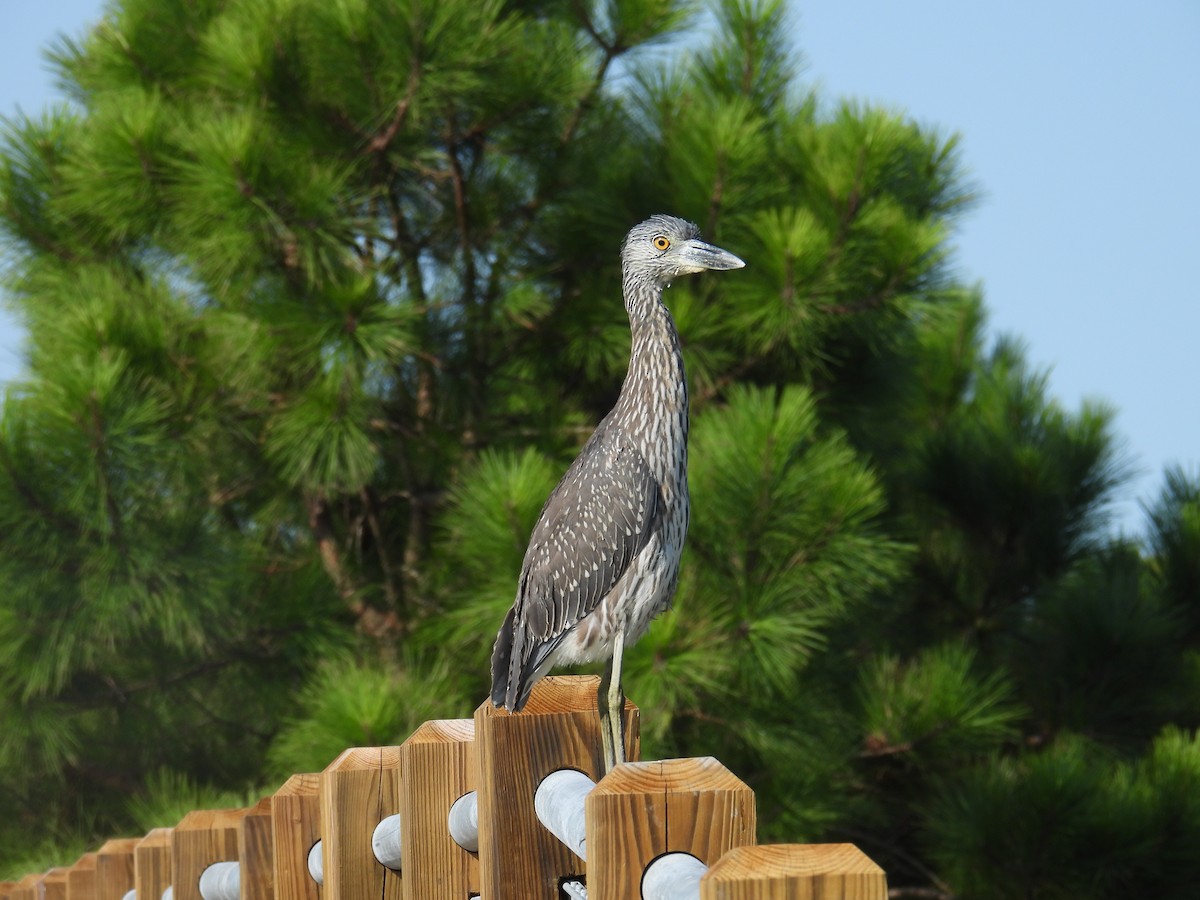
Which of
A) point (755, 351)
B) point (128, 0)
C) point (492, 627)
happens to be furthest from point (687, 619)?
point (128, 0)

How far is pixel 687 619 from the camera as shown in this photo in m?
4.18

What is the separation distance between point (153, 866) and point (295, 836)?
16.4 inches

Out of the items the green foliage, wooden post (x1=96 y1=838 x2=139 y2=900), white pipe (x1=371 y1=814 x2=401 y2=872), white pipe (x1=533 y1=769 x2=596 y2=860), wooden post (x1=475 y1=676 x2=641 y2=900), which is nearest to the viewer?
white pipe (x1=533 y1=769 x2=596 y2=860)

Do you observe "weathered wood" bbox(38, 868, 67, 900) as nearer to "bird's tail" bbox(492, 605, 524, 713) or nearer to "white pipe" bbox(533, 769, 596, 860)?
"bird's tail" bbox(492, 605, 524, 713)

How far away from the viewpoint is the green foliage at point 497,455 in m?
4.40

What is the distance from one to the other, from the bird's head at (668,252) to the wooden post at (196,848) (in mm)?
1154

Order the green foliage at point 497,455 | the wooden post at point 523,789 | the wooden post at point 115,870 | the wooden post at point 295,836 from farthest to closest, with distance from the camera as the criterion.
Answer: the green foliage at point 497,455 < the wooden post at point 115,870 < the wooden post at point 295,836 < the wooden post at point 523,789

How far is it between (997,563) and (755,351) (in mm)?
1749

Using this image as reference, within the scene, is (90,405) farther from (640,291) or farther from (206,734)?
(640,291)

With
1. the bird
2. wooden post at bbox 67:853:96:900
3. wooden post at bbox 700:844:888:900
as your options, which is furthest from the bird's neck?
wooden post at bbox 700:844:888:900

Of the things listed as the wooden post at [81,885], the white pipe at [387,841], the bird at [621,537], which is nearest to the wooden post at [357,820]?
the white pipe at [387,841]

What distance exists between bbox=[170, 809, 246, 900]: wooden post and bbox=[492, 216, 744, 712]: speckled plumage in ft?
1.59

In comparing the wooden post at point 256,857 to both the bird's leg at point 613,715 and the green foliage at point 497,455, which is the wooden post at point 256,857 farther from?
the green foliage at point 497,455

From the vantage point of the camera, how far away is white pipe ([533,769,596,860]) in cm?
96
